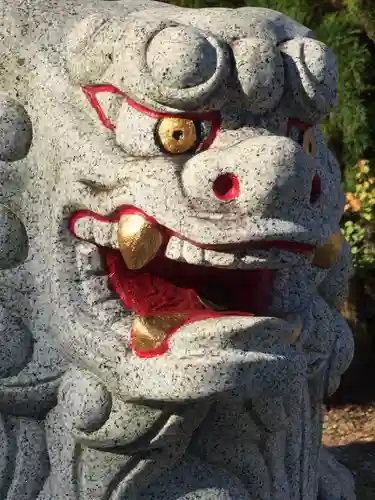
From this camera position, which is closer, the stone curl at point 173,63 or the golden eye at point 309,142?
the stone curl at point 173,63

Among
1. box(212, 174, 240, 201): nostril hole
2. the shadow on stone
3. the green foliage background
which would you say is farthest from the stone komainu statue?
the green foliage background

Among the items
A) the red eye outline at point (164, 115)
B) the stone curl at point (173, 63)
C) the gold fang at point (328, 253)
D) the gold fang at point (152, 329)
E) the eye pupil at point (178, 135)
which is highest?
the stone curl at point (173, 63)

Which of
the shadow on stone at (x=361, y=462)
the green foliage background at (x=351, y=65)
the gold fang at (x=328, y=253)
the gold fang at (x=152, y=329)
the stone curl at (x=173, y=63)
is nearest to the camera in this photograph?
the stone curl at (x=173, y=63)

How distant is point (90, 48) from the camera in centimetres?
160

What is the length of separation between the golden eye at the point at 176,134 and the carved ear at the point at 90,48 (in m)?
0.18

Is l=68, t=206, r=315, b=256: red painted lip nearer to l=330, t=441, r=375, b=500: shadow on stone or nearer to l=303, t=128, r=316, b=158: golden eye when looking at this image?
l=303, t=128, r=316, b=158: golden eye

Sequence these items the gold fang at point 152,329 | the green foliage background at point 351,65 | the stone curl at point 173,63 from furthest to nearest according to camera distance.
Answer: the green foliage background at point 351,65 → the gold fang at point 152,329 → the stone curl at point 173,63

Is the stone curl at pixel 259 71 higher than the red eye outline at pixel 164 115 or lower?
higher

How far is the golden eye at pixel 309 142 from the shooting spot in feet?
5.49

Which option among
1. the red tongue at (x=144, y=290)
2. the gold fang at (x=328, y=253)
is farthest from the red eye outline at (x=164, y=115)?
the gold fang at (x=328, y=253)

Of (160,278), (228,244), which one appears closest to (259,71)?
(228,244)

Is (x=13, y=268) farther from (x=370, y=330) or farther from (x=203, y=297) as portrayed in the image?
(x=370, y=330)

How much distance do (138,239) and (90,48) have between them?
0.40 metres

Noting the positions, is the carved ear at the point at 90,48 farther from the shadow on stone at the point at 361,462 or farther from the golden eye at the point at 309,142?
the shadow on stone at the point at 361,462
